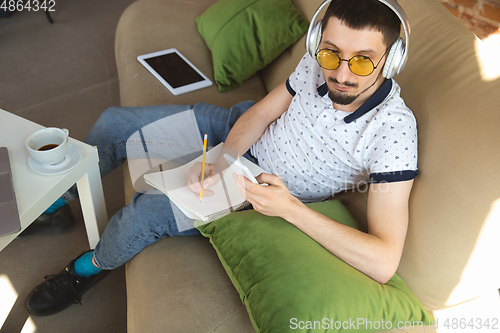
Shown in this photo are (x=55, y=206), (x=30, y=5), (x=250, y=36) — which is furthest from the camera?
(x=30, y=5)

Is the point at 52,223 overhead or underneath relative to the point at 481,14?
underneath

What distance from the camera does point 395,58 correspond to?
3.23ft

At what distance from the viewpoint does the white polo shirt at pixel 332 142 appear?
3.32 ft

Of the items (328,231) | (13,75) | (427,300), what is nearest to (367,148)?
(328,231)

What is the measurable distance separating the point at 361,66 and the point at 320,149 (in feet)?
0.99

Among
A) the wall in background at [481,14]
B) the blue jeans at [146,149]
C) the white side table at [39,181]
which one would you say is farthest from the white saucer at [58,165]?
the wall in background at [481,14]

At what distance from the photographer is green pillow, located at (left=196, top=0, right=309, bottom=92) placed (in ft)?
5.63

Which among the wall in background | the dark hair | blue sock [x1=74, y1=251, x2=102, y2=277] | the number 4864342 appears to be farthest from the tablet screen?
the number 4864342

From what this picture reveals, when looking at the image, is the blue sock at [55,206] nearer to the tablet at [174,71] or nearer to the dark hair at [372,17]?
the tablet at [174,71]

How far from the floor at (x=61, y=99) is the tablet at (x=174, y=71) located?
59 cm

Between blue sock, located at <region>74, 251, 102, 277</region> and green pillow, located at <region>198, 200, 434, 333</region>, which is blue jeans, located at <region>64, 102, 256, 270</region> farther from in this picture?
green pillow, located at <region>198, 200, 434, 333</region>

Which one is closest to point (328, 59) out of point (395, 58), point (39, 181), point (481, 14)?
point (395, 58)

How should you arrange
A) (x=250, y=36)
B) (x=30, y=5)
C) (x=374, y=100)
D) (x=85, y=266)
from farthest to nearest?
(x=30, y=5) < (x=250, y=36) < (x=85, y=266) < (x=374, y=100)

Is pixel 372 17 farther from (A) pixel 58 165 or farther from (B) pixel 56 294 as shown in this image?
(B) pixel 56 294
